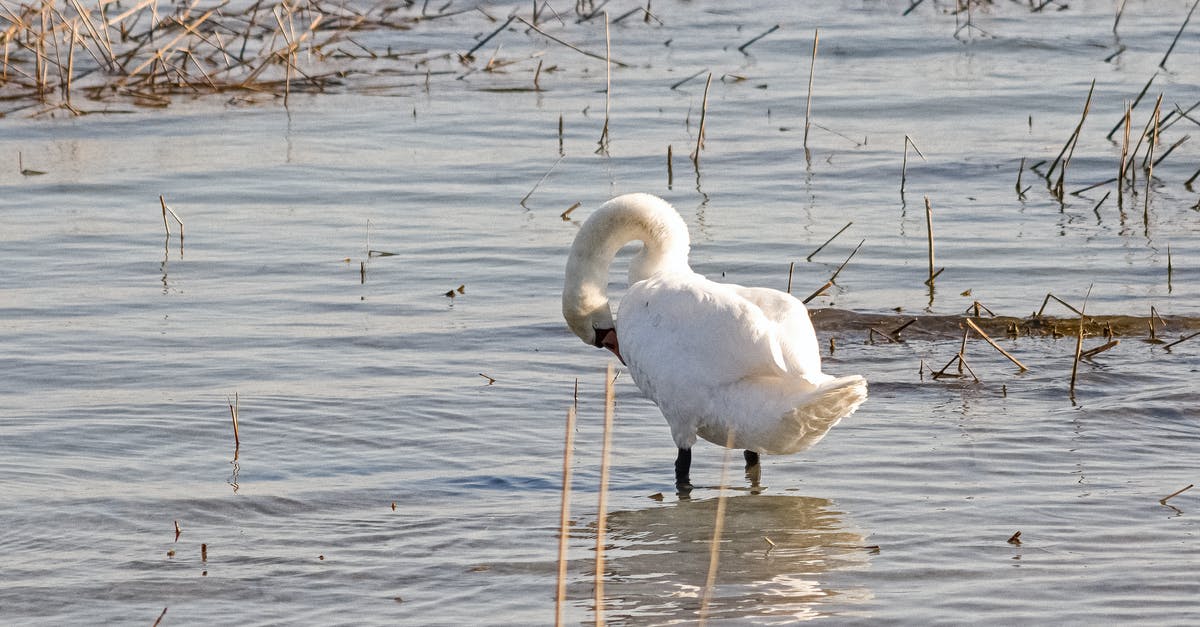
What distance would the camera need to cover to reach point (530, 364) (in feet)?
23.9

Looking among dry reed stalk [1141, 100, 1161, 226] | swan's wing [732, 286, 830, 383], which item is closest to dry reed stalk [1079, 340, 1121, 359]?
swan's wing [732, 286, 830, 383]

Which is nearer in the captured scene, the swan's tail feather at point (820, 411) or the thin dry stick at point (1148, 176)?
the swan's tail feather at point (820, 411)

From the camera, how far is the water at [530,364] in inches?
187

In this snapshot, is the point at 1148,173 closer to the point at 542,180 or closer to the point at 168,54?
the point at 542,180

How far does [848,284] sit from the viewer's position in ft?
28.4

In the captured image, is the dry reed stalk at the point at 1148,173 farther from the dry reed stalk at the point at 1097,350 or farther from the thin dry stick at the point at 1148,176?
the dry reed stalk at the point at 1097,350

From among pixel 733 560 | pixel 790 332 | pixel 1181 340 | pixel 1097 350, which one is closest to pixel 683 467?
pixel 790 332

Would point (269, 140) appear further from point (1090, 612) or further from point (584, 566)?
point (1090, 612)

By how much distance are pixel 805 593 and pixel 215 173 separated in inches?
293

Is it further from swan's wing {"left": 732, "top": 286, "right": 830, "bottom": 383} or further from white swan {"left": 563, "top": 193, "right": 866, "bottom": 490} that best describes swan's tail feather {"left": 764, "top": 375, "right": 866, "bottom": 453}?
swan's wing {"left": 732, "top": 286, "right": 830, "bottom": 383}

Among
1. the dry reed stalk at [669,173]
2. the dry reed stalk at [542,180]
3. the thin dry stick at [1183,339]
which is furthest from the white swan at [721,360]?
the dry reed stalk at [669,173]

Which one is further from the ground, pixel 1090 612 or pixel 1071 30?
pixel 1071 30

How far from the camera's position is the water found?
15.6 ft

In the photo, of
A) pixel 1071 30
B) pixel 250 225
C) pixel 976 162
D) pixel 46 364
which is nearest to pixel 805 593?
pixel 46 364
